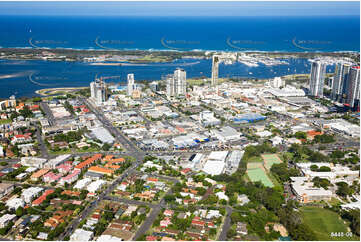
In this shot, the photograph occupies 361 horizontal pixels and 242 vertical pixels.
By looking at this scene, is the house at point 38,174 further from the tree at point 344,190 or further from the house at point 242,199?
the tree at point 344,190

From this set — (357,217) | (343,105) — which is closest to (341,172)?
(357,217)

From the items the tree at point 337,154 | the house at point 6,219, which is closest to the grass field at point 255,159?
the tree at point 337,154

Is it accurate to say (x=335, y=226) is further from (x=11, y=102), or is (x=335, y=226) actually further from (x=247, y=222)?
(x=11, y=102)

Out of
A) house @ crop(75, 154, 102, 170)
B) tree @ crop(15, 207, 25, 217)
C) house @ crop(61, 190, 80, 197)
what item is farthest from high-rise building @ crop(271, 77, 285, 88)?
tree @ crop(15, 207, 25, 217)

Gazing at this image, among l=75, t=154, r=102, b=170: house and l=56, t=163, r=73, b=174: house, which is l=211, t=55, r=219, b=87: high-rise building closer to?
l=75, t=154, r=102, b=170: house

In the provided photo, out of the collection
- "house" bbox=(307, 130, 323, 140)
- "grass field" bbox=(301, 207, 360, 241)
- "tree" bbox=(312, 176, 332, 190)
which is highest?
"house" bbox=(307, 130, 323, 140)
